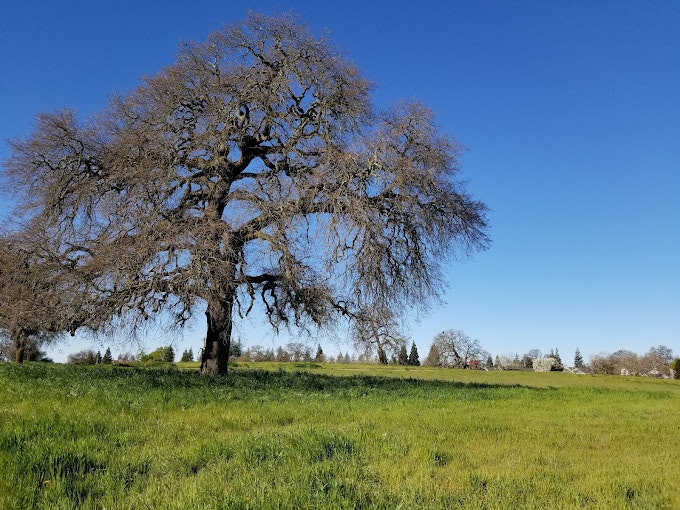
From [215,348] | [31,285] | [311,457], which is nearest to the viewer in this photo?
[311,457]

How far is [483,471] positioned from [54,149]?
20.1m

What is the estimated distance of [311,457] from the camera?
605 centimetres

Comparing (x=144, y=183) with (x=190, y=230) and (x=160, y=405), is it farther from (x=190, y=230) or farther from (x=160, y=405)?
(x=160, y=405)

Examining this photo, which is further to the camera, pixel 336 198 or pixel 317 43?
pixel 317 43

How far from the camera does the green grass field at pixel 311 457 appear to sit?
15.8ft

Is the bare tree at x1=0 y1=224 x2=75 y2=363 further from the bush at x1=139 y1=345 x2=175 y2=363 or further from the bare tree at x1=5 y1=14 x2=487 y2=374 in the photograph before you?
the bush at x1=139 y1=345 x2=175 y2=363

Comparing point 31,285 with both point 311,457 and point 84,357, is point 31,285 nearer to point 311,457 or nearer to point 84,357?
point 311,457

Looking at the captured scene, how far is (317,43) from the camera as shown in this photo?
20.3 m

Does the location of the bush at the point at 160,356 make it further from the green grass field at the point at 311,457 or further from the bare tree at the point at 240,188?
the green grass field at the point at 311,457

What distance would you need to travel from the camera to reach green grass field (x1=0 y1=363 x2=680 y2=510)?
→ 189 inches

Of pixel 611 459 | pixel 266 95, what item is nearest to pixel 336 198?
pixel 266 95

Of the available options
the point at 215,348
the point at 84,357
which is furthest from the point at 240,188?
the point at 84,357

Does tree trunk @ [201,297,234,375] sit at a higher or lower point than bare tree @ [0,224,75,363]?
lower

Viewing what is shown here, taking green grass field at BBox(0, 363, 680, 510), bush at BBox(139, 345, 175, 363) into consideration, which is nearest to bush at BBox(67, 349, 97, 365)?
bush at BBox(139, 345, 175, 363)
